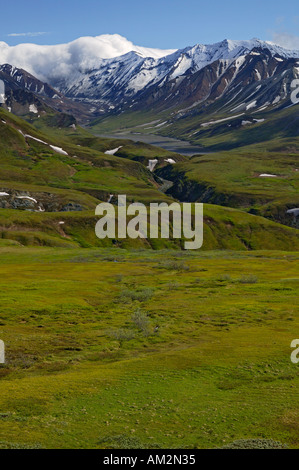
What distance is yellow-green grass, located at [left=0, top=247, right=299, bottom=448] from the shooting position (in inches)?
1232

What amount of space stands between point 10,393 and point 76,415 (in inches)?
284

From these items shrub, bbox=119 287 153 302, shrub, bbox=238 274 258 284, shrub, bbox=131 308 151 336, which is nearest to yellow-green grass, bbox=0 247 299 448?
shrub, bbox=119 287 153 302

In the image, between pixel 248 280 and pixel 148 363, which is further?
pixel 248 280

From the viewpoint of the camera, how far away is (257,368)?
4328 centimetres

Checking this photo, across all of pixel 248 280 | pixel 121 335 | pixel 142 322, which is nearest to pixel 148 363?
pixel 121 335

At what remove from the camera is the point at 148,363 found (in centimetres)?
4531

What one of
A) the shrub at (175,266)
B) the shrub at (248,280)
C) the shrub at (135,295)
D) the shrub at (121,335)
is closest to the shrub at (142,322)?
the shrub at (121,335)

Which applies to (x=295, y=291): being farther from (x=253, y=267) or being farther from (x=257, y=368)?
(x=257, y=368)

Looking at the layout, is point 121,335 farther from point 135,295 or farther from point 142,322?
point 135,295

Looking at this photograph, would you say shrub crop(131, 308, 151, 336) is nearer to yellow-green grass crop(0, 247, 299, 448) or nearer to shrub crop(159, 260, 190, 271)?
yellow-green grass crop(0, 247, 299, 448)

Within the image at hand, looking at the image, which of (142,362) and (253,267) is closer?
(142,362)

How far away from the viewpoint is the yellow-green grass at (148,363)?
3128 centimetres
